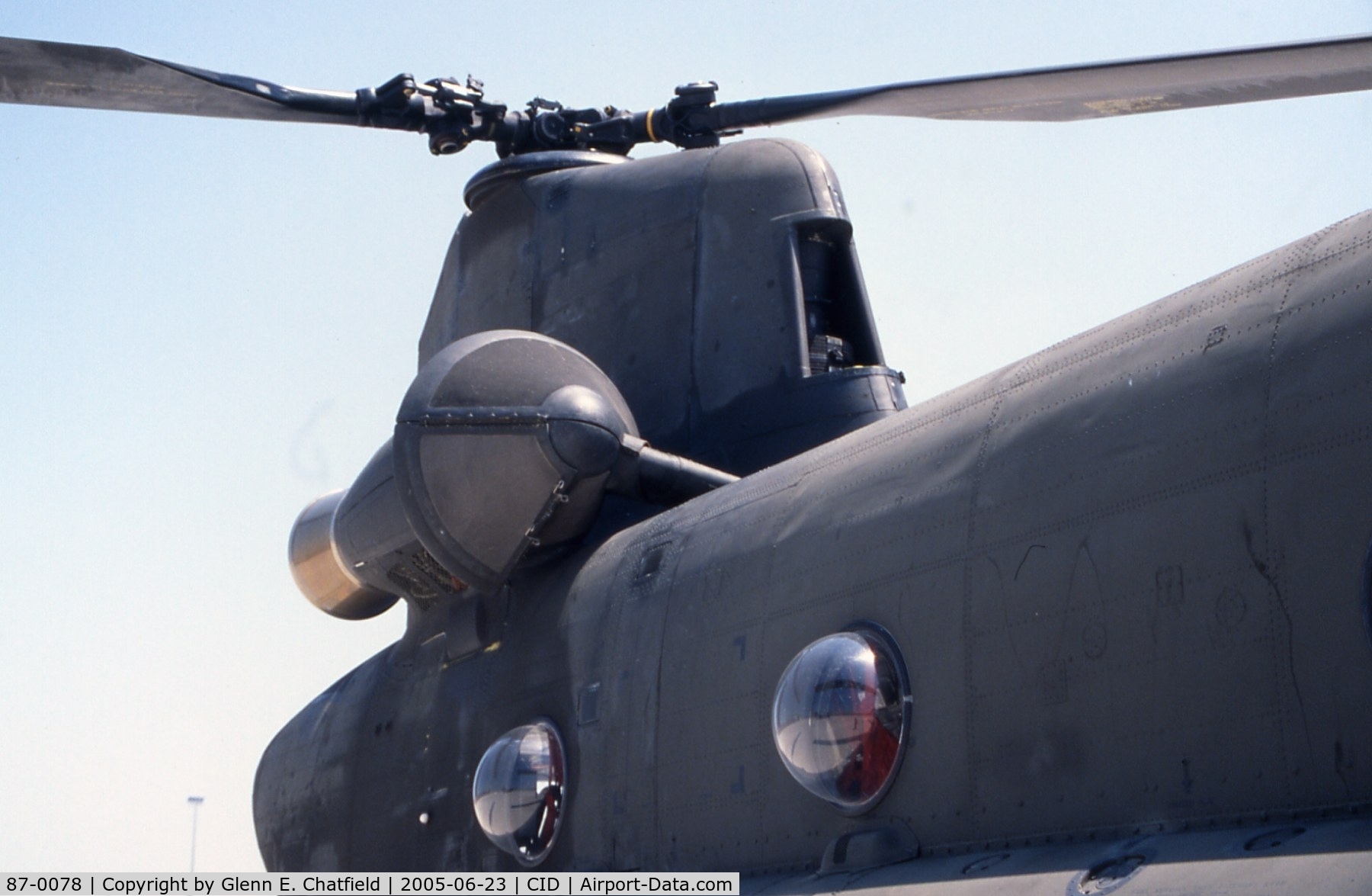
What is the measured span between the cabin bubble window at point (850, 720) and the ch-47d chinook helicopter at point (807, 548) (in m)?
0.02

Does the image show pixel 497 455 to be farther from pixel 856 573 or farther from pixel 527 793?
pixel 856 573

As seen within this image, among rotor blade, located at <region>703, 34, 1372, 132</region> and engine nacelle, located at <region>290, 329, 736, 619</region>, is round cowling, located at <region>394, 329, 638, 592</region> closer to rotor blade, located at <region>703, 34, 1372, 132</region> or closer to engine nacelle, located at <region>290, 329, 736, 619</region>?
engine nacelle, located at <region>290, 329, 736, 619</region>

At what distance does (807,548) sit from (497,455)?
2.85 metres

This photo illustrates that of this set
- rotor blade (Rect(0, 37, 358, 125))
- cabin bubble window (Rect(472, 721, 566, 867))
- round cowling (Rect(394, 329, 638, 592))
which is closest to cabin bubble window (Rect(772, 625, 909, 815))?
cabin bubble window (Rect(472, 721, 566, 867))

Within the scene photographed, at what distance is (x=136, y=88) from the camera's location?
10.2 meters

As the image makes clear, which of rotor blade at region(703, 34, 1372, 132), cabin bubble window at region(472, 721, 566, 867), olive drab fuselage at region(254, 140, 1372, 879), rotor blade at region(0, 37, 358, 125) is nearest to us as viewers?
olive drab fuselage at region(254, 140, 1372, 879)

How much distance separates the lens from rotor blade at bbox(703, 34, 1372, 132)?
20.0 feet

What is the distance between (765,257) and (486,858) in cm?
454

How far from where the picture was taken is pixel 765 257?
35.6 ft

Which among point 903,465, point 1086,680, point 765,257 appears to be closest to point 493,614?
point 765,257

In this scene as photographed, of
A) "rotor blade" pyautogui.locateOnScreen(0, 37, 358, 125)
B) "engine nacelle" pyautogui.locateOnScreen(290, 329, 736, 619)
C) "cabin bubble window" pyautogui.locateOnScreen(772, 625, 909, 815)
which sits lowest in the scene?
"cabin bubble window" pyautogui.locateOnScreen(772, 625, 909, 815)

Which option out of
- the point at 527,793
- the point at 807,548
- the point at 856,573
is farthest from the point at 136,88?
the point at 856,573

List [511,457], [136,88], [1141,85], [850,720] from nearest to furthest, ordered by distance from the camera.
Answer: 1. [850,720]
2. [1141,85]
3. [511,457]
4. [136,88]

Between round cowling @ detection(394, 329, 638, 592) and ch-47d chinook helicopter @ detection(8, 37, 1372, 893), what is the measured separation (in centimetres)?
2
